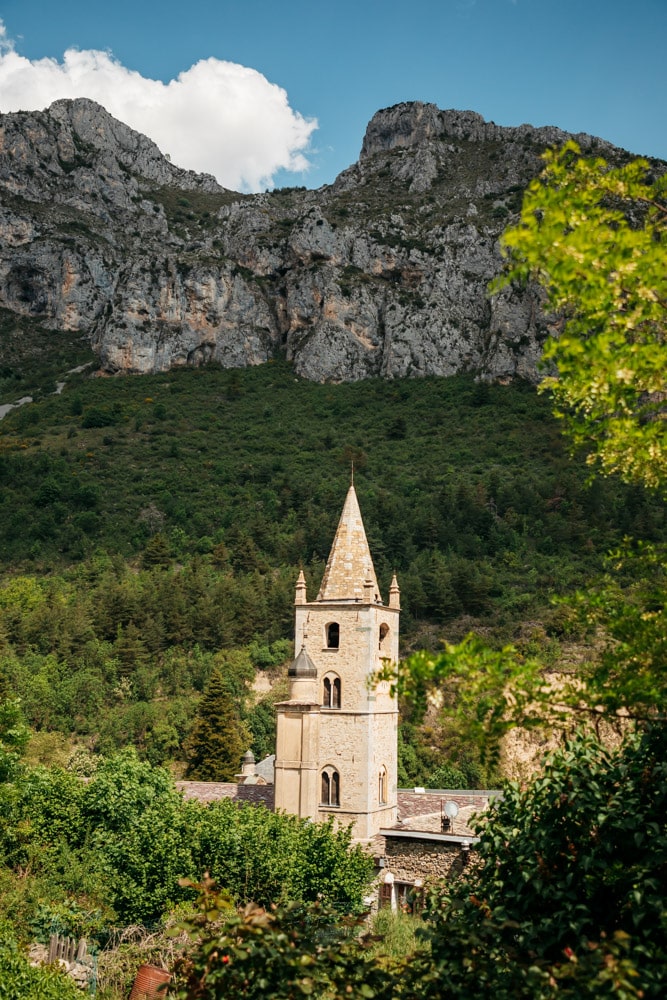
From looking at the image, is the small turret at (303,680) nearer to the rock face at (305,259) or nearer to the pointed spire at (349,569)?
the pointed spire at (349,569)

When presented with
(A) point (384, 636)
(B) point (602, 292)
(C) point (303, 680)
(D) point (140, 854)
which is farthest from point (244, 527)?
(B) point (602, 292)

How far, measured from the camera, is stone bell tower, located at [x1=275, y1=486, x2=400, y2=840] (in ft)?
74.5

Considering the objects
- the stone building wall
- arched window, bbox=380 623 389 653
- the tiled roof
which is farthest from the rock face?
the stone building wall

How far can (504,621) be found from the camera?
46.8 metres

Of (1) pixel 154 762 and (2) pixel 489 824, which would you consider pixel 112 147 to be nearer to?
(1) pixel 154 762

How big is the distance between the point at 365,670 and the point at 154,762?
17.7 meters

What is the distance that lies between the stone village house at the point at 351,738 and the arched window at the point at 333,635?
0.09 ft

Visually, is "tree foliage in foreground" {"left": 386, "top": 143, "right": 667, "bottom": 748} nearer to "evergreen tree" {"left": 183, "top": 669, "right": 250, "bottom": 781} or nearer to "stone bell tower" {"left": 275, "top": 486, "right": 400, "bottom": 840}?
"stone bell tower" {"left": 275, "top": 486, "right": 400, "bottom": 840}

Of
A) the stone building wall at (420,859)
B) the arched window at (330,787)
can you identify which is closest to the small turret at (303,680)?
the arched window at (330,787)

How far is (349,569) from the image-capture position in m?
24.5

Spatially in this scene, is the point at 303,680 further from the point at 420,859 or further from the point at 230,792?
the point at 420,859

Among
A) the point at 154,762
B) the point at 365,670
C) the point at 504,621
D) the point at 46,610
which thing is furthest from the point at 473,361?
the point at 365,670

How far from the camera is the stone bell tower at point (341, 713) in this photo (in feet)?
74.5

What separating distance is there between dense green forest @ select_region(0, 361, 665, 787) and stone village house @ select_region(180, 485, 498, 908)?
9.68 m
